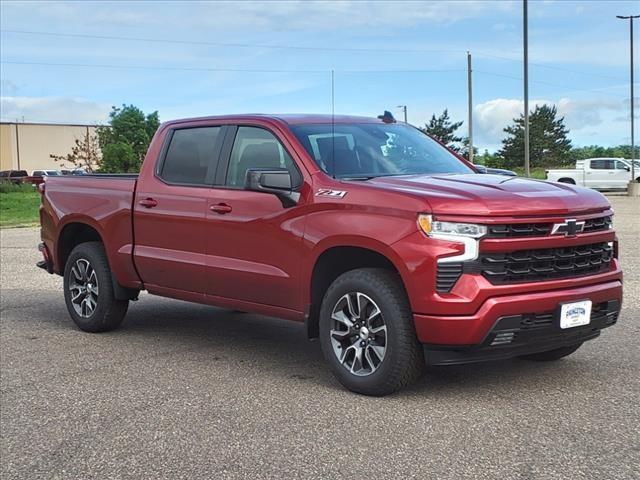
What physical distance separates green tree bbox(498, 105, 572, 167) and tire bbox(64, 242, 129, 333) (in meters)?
82.9

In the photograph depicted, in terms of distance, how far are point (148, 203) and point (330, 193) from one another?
6.94 ft

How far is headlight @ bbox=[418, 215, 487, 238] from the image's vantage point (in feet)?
15.8

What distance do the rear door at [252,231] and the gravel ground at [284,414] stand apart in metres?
0.63

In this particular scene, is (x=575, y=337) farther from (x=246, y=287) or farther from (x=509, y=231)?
(x=246, y=287)

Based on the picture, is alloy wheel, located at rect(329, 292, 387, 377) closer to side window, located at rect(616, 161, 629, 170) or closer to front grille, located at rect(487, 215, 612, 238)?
front grille, located at rect(487, 215, 612, 238)

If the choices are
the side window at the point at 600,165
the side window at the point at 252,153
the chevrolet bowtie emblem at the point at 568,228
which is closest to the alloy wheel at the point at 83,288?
the side window at the point at 252,153

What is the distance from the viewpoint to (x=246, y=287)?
6.09 meters

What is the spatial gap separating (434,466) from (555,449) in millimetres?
683

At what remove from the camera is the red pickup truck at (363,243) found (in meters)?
4.88

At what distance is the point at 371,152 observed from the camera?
6.18 meters

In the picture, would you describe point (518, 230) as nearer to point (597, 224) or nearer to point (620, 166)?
point (597, 224)

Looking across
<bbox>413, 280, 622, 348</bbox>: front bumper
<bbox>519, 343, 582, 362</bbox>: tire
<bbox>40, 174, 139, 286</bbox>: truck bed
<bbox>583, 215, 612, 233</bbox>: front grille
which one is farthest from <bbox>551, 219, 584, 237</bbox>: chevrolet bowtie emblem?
<bbox>40, 174, 139, 286</bbox>: truck bed

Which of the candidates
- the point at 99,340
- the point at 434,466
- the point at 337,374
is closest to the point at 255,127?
the point at 337,374

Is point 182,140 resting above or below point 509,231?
above
